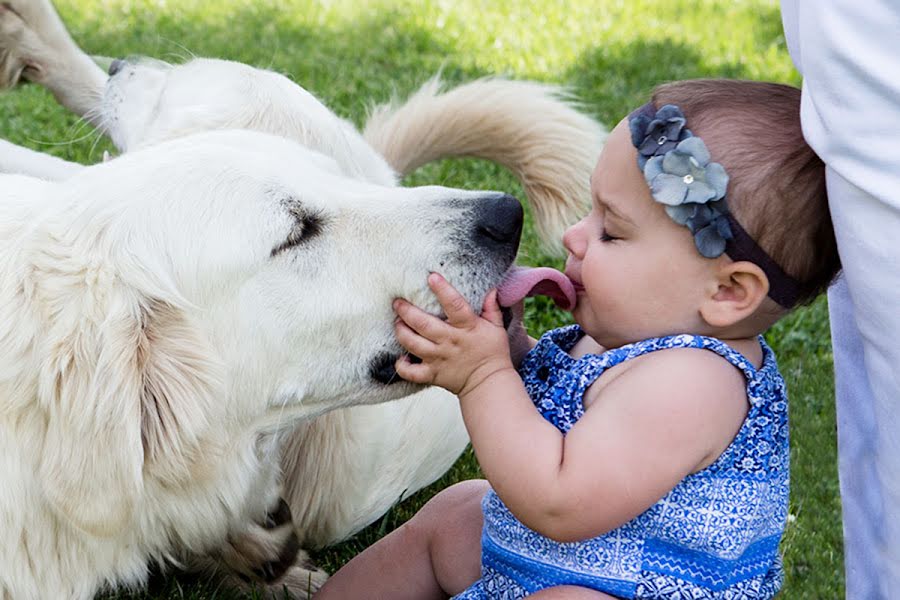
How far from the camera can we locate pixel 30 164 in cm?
384

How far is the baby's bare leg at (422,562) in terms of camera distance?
107 inches

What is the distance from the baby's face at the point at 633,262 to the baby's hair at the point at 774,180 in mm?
125

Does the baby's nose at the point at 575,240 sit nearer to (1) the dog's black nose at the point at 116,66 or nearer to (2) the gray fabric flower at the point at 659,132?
(2) the gray fabric flower at the point at 659,132

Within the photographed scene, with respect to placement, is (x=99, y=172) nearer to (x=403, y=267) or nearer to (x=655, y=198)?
(x=403, y=267)

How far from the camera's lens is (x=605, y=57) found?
754cm

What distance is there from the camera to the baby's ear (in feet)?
7.30

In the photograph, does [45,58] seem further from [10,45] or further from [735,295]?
[735,295]

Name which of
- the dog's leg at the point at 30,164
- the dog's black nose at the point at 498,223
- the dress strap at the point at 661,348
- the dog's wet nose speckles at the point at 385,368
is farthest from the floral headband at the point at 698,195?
the dog's leg at the point at 30,164

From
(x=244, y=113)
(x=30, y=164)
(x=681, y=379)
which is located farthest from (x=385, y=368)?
A: (x=30, y=164)

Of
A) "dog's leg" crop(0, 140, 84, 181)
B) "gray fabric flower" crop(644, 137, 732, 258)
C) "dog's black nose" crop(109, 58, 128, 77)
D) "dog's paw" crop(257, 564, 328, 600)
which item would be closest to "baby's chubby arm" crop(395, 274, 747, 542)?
"gray fabric flower" crop(644, 137, 732, 258)

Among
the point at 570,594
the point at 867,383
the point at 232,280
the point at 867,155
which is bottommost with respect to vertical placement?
the point at 570,594

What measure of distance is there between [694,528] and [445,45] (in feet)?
18.4

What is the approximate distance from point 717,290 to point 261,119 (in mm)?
1462

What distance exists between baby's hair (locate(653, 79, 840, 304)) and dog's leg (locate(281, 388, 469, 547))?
123 cm
